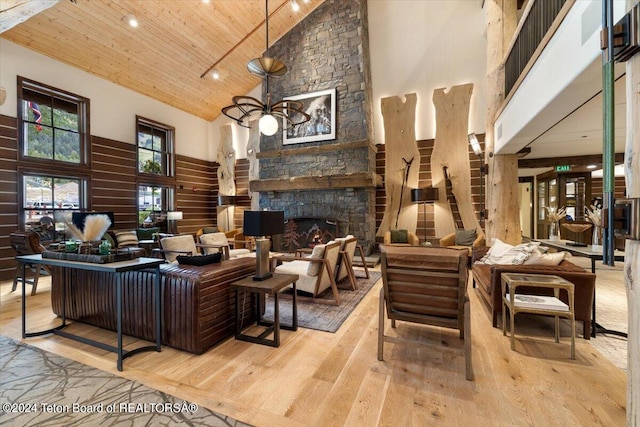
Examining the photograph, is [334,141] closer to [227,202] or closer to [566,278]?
[227,202]

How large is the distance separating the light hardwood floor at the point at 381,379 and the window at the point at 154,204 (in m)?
4.83

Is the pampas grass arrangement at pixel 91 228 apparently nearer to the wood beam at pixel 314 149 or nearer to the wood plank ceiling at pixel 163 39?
the wood plank ceiling at pixel 163 39

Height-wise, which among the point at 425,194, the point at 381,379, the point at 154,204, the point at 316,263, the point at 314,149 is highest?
the point at 314,149

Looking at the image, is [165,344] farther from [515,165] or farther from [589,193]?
[589,193]

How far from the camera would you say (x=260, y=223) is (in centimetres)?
266

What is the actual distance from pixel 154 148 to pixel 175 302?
6539mm

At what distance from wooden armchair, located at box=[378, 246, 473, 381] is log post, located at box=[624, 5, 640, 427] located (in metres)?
0.91

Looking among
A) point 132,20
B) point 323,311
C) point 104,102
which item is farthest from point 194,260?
point 104,102

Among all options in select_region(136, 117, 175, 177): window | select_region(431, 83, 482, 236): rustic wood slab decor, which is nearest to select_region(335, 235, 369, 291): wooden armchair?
select_region(431, 83, 482, 236): rustic wood slab decor

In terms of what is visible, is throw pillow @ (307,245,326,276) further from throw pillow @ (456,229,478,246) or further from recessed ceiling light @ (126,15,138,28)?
recessed ceiling light @ (126,15,138,28)

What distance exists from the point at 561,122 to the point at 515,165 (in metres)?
1.38

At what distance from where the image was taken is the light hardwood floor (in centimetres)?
169

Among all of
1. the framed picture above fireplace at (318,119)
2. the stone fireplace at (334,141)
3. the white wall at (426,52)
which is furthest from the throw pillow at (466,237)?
the framed picture above fireplace at (318,119)

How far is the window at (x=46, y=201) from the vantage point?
201 inches
